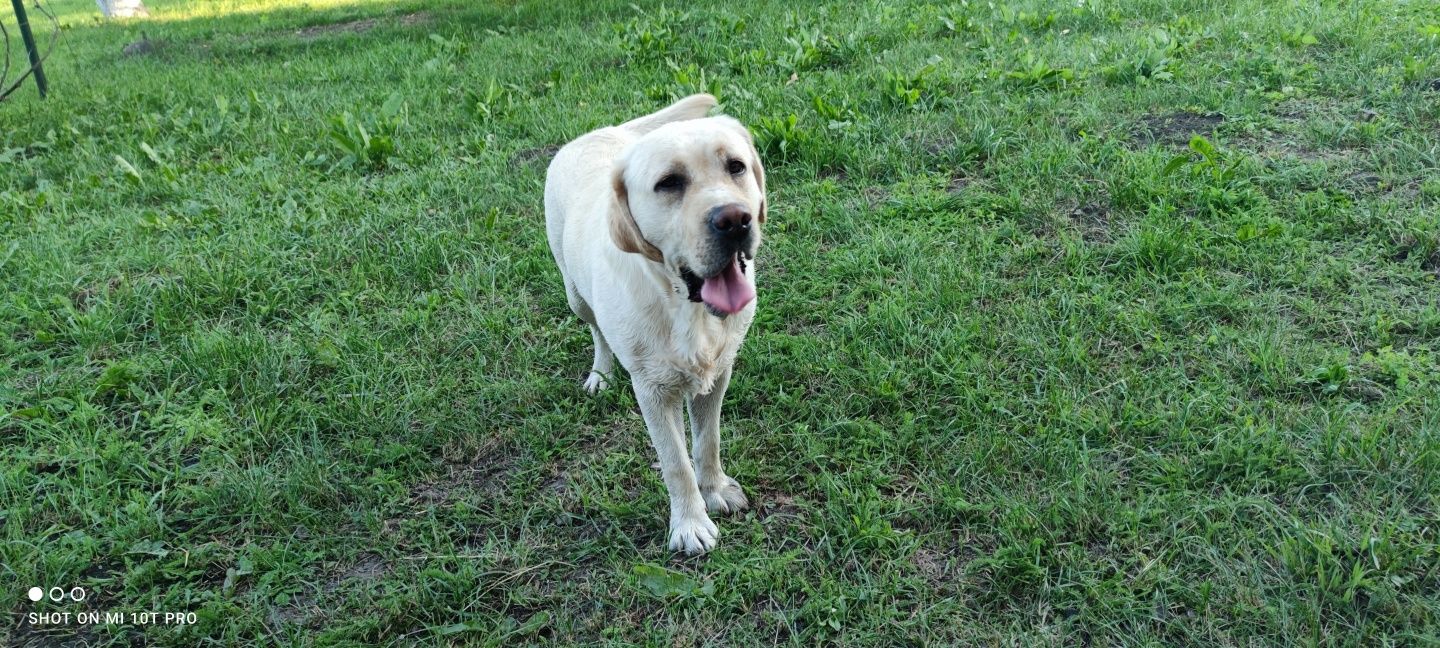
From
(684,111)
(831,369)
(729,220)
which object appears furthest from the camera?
(831,369)

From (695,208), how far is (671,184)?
0.12 metres

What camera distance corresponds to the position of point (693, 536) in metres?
2.99

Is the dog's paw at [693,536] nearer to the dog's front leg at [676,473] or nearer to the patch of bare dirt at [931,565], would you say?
the dog's front leg at [676,473]

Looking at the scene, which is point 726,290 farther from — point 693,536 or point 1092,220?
point 1092,220

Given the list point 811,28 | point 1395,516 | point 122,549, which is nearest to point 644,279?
point 122,549

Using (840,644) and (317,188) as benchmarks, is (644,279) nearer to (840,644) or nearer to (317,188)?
(840,644)

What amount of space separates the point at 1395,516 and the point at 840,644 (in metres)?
1.69

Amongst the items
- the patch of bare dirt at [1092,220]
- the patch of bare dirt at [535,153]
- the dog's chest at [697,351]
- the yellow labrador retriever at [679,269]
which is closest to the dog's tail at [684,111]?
the yellow labrador retriever at [679,269]

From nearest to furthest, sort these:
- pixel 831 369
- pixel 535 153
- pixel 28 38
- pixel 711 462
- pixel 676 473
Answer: pixel 676 473, pixel 711 462, pixel 831 369, pixel 535 153, pixel 28 38

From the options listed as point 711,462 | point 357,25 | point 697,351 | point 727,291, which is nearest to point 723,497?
point 711,462

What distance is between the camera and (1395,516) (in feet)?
8.82

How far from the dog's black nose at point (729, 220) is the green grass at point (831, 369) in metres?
1.13

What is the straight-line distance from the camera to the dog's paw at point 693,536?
9.78 ft

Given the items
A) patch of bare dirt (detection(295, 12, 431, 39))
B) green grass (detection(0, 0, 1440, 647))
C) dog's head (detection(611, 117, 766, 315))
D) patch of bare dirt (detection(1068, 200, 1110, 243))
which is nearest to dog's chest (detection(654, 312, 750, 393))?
dog's head (detection(611, 117, 766, 315))
